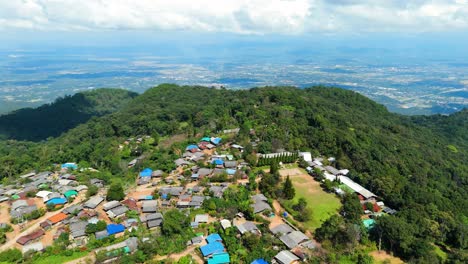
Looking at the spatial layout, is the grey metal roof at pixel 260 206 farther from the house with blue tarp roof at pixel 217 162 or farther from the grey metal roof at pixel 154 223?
the house with blue tarp roof at pixel 217 162

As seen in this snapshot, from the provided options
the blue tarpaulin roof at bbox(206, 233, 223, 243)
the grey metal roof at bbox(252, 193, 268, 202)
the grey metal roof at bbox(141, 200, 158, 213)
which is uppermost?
the grey metal roof at bbox(252, 193, 268, 202)

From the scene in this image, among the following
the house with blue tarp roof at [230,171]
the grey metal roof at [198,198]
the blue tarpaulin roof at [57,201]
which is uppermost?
the house with blue tarp roof at [230,171]

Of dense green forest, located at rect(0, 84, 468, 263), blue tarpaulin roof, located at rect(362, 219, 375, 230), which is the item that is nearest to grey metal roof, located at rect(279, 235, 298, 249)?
blue tarpaulin roof, located at rect(362, 219, 375, 230)

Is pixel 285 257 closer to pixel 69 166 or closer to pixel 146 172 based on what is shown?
pixel 146 172

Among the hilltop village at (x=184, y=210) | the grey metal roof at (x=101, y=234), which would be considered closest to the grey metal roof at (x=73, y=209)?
the hilltop village at (x=184, y=210)

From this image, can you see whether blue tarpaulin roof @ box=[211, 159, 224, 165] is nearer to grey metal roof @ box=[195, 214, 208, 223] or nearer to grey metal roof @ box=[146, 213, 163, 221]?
grey metal roof @ box=[195, 214, 208, 223]

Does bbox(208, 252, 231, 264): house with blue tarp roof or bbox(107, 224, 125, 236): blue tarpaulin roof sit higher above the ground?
bbox(208, 252, 231, 264): house with blue tarp roof

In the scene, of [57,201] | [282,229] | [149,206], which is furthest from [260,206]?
[57,201]
